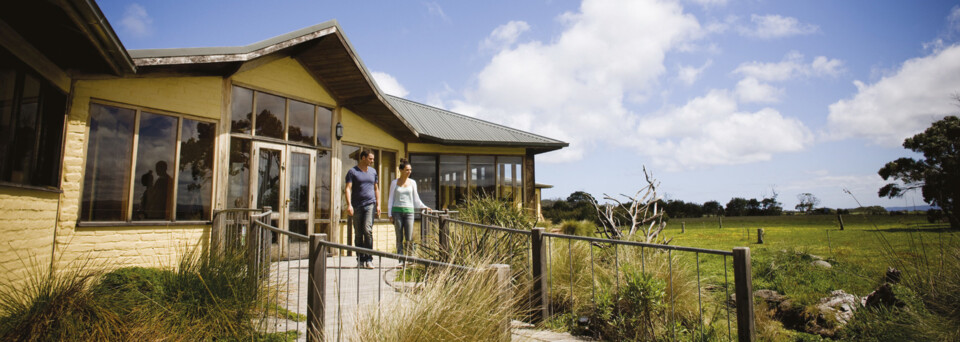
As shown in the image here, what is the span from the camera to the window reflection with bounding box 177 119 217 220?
22.3ft

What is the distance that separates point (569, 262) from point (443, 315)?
3.40 metres

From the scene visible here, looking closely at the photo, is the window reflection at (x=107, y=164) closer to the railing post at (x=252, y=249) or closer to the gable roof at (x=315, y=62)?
Result: the gable roof at (x=315, y=62)

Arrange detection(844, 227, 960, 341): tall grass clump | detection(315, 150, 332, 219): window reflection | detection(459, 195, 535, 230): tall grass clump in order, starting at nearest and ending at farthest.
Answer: detection(844, 227, 960, 341): tall grass clump → detection(459, 195, 535, 230): tall grass clump → detection(315, 150, 332, 219): window reflection

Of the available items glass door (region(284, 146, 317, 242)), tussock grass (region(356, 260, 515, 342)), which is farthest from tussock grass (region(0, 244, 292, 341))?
glass door (region(284, 146, 317, 242))

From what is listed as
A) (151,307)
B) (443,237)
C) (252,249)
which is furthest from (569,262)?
(151,307)

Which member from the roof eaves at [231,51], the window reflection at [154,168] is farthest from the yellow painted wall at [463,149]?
the window reflection at [154,168]

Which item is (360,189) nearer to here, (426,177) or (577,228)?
(426,177)

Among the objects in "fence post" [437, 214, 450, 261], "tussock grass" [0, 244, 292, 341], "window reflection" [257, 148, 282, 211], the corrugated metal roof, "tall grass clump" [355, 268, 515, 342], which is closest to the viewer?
"tall grass clump" [355, 268, 515, 342]

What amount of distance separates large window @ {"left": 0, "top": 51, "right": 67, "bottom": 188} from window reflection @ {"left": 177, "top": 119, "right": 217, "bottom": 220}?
1449 mm

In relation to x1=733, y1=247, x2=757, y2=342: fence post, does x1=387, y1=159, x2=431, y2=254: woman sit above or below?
above

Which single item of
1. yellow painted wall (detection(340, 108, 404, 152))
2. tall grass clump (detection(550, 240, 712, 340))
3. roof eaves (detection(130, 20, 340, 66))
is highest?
roof eaves (detection(130, 20, 340, 66))

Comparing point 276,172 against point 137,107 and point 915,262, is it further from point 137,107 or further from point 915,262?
point 915,262

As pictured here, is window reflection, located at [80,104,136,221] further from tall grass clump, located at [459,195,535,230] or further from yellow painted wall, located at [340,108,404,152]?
tall grass clump, located at [459,195,535,230]

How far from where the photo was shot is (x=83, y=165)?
5.79 metres
